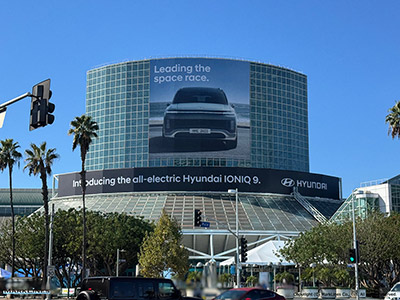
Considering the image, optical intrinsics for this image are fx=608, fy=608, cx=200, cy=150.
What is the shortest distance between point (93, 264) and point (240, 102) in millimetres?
56386

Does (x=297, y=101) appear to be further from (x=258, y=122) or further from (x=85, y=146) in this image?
(x=85, y=146)

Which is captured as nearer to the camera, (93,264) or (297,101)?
(93,264)

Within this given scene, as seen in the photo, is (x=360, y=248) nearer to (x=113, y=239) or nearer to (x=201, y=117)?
(x=113, y=239)

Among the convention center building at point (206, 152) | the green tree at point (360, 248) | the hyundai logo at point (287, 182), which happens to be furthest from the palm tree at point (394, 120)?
the hyundai logo at point (287, 182)

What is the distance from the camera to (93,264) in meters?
70.4

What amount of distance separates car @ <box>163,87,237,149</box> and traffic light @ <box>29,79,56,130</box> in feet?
303

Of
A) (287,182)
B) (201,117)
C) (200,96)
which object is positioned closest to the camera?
(287,182)

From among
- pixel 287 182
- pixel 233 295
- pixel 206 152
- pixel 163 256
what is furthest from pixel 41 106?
pixel 206 152

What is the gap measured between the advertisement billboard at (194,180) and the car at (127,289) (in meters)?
67.9

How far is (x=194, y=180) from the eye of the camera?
95000 mm

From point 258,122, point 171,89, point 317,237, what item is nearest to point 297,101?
point 258,122

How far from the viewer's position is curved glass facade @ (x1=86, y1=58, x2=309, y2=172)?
396 feet

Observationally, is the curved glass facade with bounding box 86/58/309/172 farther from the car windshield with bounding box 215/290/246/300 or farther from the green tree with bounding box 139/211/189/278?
the car windshield with bounding box 215/290/246/300

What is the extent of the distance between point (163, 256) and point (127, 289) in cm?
3457
